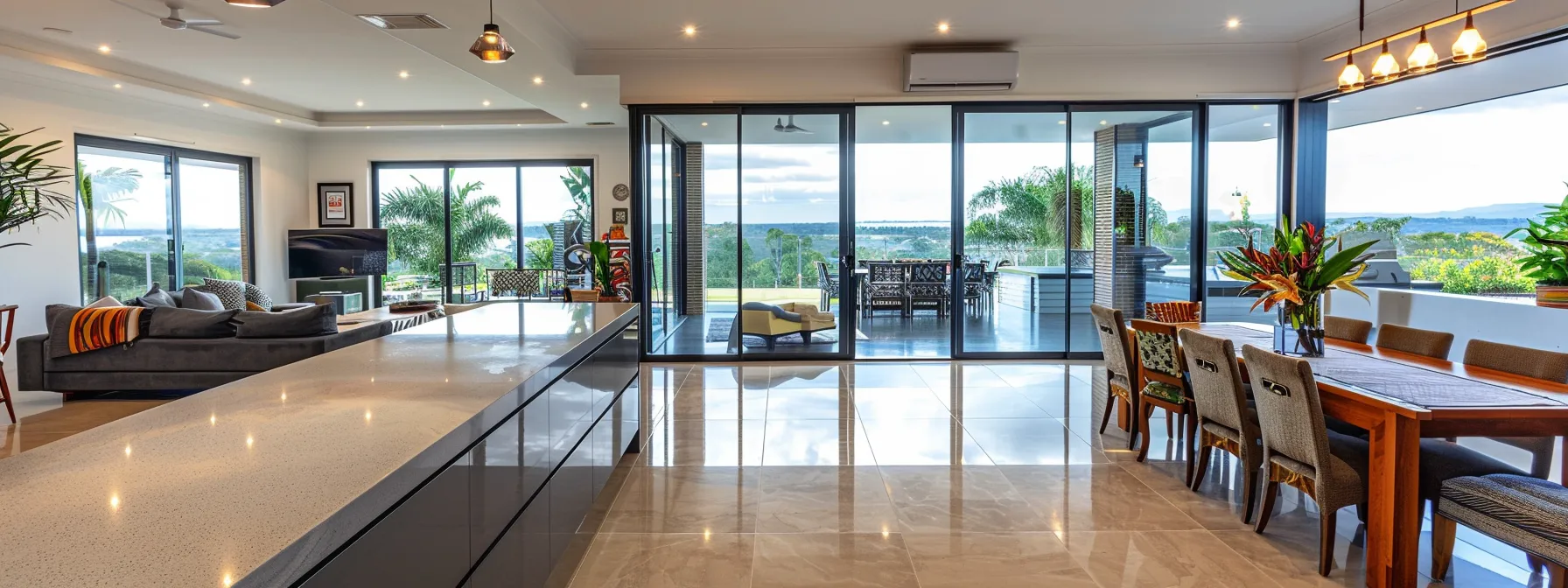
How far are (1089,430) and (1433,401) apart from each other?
2176 mm

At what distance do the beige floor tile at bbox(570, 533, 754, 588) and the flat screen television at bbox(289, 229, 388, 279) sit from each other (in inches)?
324

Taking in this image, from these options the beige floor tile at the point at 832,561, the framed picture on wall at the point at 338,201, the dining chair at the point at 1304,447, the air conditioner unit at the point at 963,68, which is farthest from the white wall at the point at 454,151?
the dining chair at the point at 1304,447

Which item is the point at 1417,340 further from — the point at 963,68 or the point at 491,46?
A: the point at 491,46

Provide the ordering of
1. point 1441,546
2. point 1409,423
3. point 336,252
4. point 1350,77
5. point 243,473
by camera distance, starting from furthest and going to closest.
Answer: point 336,252 → point 1350,77 → point 1441,546 → point 1409,423 → point 243,473

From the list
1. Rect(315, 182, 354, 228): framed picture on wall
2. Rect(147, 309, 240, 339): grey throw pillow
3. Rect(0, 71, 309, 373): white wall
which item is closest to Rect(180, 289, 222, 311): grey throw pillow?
Rect(0, 71, 309, 373): white wall

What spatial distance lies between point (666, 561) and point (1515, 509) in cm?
272

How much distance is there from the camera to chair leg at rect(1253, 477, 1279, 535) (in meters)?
2.92

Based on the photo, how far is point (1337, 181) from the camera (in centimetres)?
670

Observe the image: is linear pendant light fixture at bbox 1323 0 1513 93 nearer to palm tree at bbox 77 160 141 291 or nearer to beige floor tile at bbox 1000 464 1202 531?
beige floor tile at bbox 1000 464 1202 531

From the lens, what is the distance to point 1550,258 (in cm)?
464

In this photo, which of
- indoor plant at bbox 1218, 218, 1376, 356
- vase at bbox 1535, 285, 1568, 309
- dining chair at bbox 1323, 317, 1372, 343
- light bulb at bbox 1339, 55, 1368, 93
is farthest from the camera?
vase at bbox 1535, 285, 1568, 309

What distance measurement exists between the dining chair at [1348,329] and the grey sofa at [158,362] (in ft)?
21.2

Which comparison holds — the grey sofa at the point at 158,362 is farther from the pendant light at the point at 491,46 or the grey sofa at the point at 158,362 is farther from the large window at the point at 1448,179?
the large window at the point at 1448,179

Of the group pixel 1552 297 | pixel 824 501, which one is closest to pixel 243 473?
pixel 824 501
